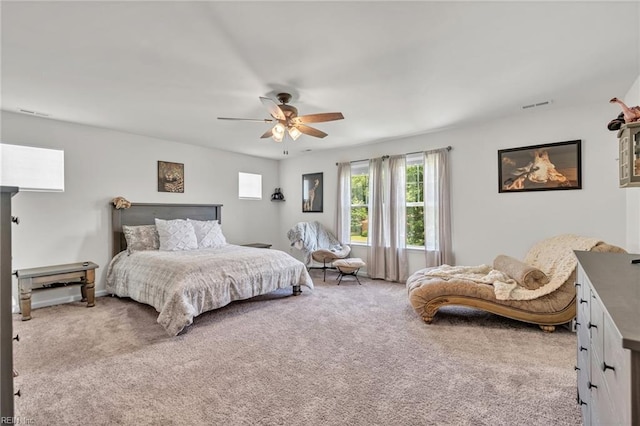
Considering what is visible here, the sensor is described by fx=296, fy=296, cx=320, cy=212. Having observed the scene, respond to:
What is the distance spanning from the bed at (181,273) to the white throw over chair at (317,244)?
96 centimetres

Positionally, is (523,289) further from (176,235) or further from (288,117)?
(176,235)

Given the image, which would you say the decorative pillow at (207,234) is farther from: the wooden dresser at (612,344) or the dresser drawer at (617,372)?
the dresser drawer at (617,372)

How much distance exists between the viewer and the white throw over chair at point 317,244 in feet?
17.1

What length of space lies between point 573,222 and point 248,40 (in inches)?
163

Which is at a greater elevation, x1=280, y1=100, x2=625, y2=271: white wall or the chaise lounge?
x1=280, y1=100, x2=625, y2=271: white wall

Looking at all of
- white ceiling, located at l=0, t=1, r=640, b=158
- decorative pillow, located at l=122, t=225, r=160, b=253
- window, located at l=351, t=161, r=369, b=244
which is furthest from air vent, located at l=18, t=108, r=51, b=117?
window, located at l=351, t=161, r=369, b=244

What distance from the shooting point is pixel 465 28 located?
2045 mm

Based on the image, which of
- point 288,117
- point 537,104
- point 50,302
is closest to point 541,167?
point 537,104

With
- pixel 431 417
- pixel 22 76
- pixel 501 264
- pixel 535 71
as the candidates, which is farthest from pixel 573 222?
pixel 22 76

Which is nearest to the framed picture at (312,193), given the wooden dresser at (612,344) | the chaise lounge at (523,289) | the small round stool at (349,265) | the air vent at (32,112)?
the small round stool at (349,265)

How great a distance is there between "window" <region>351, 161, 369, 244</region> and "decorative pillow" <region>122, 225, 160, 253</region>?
340 centimetres

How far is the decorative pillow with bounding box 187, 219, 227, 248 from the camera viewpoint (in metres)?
4.76

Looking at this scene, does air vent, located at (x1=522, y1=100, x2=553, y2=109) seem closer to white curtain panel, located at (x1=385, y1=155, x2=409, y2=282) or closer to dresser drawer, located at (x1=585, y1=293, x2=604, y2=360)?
white curtain panel, located at (x1=385, y1=155, x2=409, y2=282)

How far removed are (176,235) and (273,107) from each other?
Answer: 262cm
